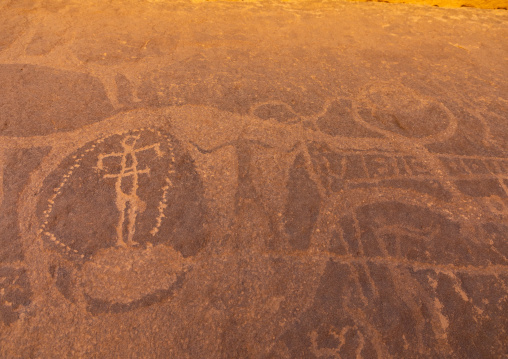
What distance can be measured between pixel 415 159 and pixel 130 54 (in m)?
1.99

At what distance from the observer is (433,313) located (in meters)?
1.15

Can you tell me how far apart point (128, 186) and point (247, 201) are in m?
0.54

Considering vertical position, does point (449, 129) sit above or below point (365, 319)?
above

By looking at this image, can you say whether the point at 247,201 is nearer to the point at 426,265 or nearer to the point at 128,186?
the point at 128,186

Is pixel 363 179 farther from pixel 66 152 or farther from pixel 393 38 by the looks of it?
pixel 393 38

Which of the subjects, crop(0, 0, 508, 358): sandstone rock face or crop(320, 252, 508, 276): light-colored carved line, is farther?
crop(320, 252, 508, 276): light-colored carved line

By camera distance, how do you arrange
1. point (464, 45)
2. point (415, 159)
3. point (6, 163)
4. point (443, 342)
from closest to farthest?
1. point (443, 342)
2. point (6, 163)
3. point (415, 159)
4. point (464, 45)

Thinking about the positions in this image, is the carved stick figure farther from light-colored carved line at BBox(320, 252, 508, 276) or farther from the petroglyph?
light-colored carved line at BBox(320, 252, 508, 276)

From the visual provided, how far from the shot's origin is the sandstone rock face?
1.10 m

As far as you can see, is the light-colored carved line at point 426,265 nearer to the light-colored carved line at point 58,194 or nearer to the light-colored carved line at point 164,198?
the light-colored carved line at point 164,198

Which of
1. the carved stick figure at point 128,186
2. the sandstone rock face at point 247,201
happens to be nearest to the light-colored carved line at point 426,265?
the sandstone rock face at point 247,201

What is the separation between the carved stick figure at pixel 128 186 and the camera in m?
1.32

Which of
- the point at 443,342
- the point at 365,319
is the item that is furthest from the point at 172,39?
the point at 443,342

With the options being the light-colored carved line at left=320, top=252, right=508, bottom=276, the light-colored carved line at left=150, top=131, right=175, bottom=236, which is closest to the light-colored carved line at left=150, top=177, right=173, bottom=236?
the light-colored carved line at left=150, top=131, right=175, bottom=236
